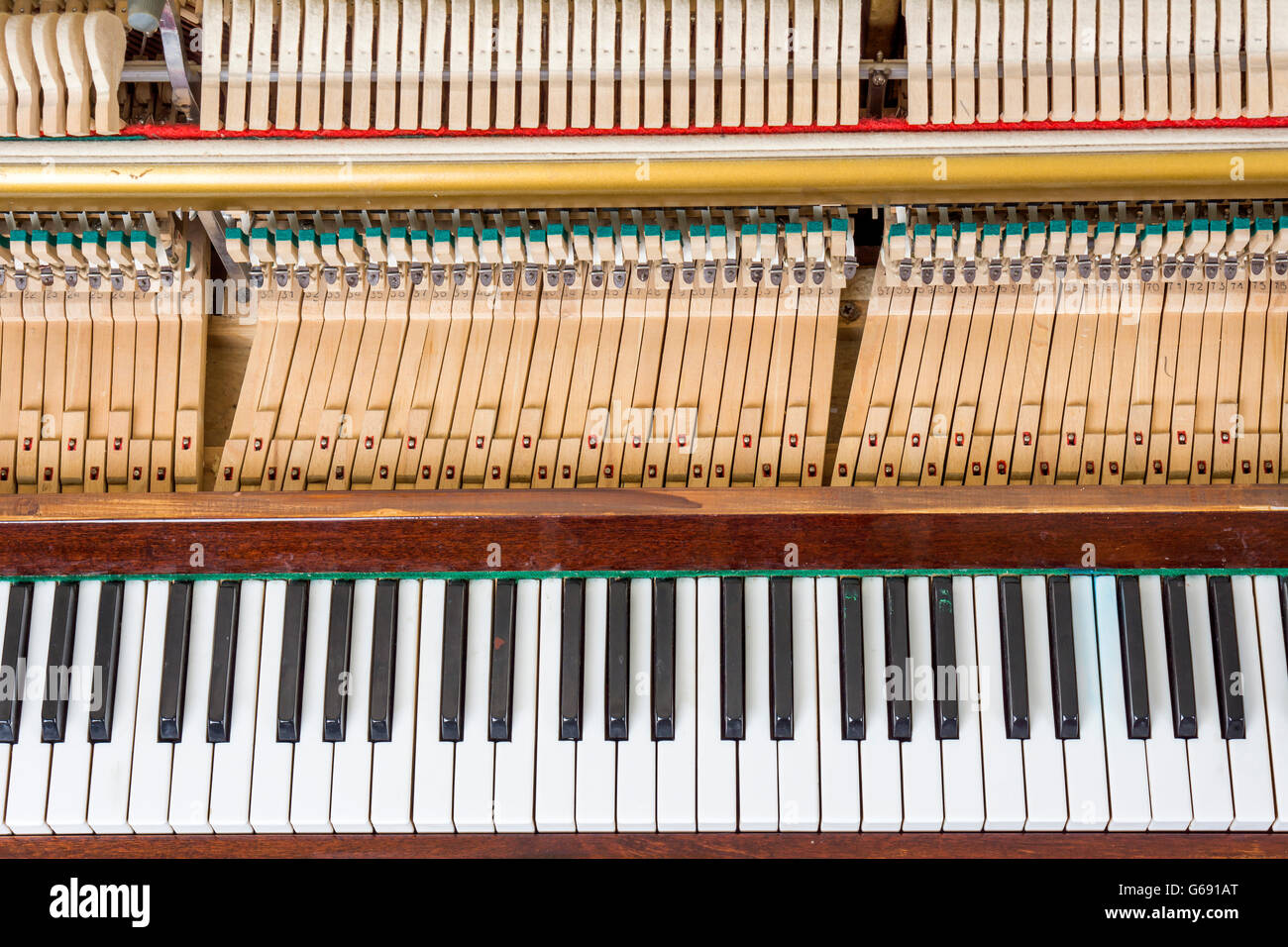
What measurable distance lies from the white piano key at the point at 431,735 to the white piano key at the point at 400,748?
0.02 m

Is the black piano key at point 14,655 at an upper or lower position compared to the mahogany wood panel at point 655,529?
lower

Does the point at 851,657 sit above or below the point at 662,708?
above

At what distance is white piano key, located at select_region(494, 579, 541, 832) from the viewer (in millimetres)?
2502

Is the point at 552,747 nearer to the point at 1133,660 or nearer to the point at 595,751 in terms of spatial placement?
the point at 595,751

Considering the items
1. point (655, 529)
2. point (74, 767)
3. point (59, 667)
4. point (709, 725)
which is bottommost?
point (74, 767)

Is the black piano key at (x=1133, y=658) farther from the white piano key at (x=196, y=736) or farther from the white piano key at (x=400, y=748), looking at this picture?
the white piano key at (x=196, y=736)

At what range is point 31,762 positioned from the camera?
2537 mm

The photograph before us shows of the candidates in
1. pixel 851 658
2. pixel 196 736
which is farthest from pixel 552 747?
pixel 196 736

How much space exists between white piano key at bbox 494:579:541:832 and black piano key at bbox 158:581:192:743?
0.72 meters

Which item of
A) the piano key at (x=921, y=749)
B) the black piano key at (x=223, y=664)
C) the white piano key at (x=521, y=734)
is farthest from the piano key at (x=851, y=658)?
the black piano key at (x=223, y=664)

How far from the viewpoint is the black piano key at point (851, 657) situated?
248cm

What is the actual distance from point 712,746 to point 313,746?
894 millimetres

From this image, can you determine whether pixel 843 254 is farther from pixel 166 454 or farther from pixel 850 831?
pixel 166 454

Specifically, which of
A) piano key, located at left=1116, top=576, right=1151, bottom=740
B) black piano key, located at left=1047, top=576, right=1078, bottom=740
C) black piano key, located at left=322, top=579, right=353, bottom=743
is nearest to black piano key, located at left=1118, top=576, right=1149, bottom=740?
piano key, located at left=1116, top=576, right=1151, bottom=740
